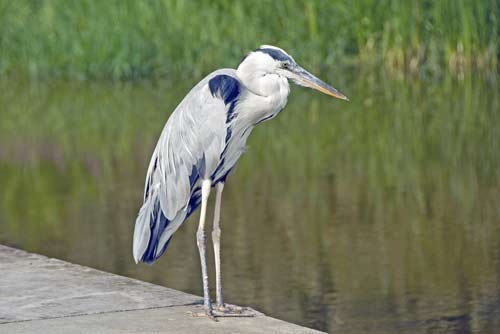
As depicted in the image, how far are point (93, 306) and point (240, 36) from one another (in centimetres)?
1093

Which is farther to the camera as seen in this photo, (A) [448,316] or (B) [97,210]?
(B) [97,210]

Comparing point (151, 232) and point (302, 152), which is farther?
point (302, 152)

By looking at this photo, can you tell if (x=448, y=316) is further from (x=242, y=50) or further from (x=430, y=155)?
(x=242, y=50)

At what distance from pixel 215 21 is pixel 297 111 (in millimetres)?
2861

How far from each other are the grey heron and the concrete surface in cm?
15

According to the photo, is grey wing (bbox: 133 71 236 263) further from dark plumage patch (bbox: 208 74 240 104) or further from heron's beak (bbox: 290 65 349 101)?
heron's beak (bbox: 290 65 349 101)

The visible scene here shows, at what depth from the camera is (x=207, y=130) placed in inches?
218

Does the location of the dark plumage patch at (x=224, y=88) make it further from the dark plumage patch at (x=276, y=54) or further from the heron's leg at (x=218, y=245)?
the heron's leg at (x=218, y=245)

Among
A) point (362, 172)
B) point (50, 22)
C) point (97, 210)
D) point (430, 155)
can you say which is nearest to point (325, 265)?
point (97, 210)

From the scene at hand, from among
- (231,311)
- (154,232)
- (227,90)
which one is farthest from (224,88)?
(231,311)

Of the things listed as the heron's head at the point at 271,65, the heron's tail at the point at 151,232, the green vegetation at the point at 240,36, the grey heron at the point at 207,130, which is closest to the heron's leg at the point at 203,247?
the grey heron at the point at 207,130

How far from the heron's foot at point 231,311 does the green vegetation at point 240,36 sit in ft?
34.0

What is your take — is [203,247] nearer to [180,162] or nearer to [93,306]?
[180,162]

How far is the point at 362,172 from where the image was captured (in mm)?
10594
